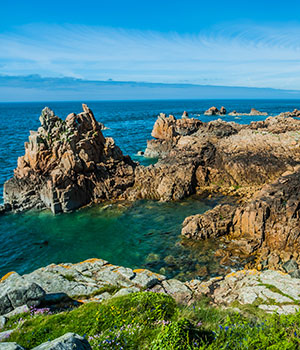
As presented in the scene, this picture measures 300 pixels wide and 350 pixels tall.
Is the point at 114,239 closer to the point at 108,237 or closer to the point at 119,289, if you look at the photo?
the point at 108,237

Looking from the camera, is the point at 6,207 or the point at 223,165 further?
the point at 223,165

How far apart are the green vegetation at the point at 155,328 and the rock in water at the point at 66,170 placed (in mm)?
23512

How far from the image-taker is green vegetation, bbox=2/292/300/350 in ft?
20.0

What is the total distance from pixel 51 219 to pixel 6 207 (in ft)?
22.7

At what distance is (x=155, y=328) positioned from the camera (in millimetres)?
7262

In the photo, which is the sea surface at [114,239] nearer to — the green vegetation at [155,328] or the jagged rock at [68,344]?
the green vegetation at [155,328]

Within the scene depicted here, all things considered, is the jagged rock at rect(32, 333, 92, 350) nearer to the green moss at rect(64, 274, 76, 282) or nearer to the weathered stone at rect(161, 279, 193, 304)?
the weathered stone at rect(161, 279, 193, 304)

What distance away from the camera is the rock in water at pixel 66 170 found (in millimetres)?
31844

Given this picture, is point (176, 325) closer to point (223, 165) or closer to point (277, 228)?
point (277, 228)

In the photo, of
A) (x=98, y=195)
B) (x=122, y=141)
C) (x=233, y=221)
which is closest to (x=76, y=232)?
(x=98, y=195)

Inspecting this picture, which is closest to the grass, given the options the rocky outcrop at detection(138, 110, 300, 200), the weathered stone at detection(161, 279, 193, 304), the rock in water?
the weathered stone at detection(161, 279, 193, 304)

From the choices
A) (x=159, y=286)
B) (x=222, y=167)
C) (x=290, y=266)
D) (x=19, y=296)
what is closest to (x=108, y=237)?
(x=159, y=286)

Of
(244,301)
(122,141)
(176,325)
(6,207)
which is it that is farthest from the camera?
(122,141)

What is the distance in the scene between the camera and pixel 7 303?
1034cm
